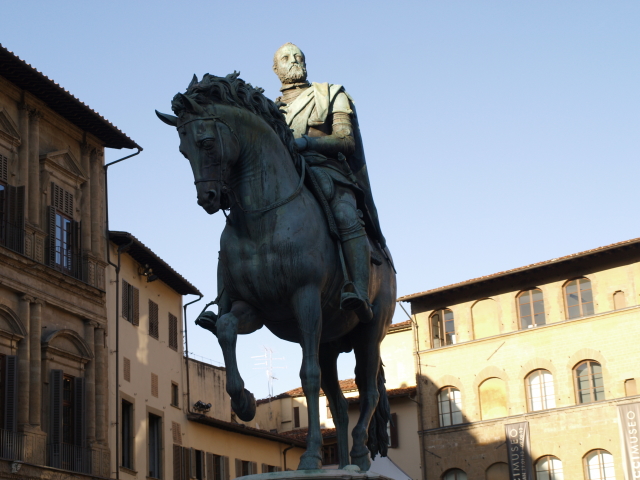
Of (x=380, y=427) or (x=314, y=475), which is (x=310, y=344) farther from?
(x=380, y=427)

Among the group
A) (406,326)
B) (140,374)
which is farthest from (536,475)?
(140,374)

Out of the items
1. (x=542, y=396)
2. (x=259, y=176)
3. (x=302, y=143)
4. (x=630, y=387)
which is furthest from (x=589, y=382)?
(x=259, y=176)

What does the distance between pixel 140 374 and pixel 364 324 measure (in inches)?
1075

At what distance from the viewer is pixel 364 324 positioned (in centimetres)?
803

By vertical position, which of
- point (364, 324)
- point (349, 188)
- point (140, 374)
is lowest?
point (364, 324)

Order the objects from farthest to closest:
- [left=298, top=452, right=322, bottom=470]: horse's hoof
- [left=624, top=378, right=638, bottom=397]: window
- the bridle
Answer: [left=624, top=378, right=638, bottom=397]: window, the bridle, [left=298, top=452, right=322, bottom=470]: horse's hoof

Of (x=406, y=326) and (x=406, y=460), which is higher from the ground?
(x=406, y=326)

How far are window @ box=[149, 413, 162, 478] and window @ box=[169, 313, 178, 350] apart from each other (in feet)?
10.1

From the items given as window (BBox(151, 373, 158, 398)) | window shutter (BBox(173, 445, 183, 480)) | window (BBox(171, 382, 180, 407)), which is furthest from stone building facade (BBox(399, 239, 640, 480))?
window (BBox(151, 373, 158, 398))

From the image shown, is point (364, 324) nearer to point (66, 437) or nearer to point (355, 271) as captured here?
point (355, 271)

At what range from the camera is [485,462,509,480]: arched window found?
44650mm

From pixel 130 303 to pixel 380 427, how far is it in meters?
26.5

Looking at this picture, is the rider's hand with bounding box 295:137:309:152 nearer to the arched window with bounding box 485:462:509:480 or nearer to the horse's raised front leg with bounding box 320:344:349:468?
the horse's raised front leg with bounding box 320:344:349:468

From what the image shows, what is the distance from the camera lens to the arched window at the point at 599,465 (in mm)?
41638
